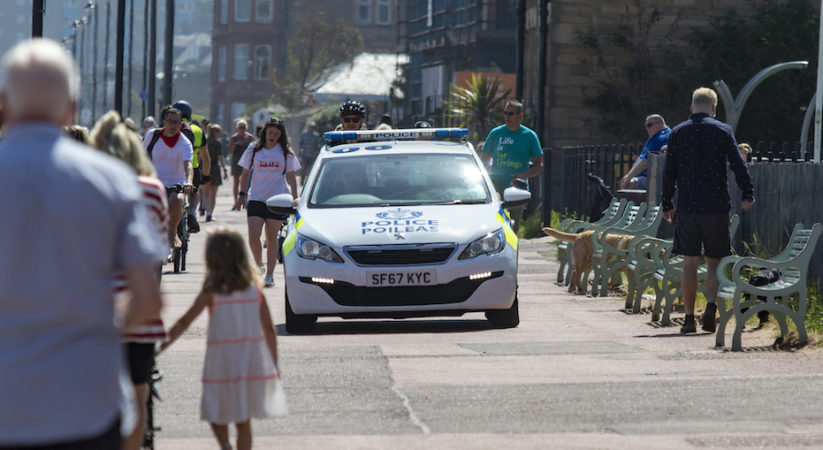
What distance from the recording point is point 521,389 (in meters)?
9.16

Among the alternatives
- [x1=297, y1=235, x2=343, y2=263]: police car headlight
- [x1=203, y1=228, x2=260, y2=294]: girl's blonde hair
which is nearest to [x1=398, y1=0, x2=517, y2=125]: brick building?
[x1=297, y1=235, x2=343, y2=263]: police car headlight

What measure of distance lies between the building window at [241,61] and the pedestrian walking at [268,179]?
93.9 m

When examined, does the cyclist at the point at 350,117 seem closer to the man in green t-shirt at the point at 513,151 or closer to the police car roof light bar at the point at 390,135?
the man in green t-shirt at the point at 513,151

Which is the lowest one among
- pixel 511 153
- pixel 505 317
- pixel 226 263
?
pixel 505 317

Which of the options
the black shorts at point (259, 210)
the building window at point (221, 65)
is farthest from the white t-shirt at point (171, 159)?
the building window at point (221, 65)

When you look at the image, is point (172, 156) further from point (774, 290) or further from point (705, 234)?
point (774, 290)

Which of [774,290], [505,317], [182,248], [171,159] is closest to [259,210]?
[171,159]

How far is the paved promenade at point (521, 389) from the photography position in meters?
7.60

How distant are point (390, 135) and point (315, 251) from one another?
105 inches

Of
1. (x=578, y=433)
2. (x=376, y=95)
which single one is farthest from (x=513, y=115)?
(x=376, y=95)

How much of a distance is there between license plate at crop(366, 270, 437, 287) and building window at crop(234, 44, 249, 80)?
98871 mm

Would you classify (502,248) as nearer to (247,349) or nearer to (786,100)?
(247,349)

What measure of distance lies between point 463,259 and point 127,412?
26.6 ft

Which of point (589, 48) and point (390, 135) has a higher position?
point (589, 48)
